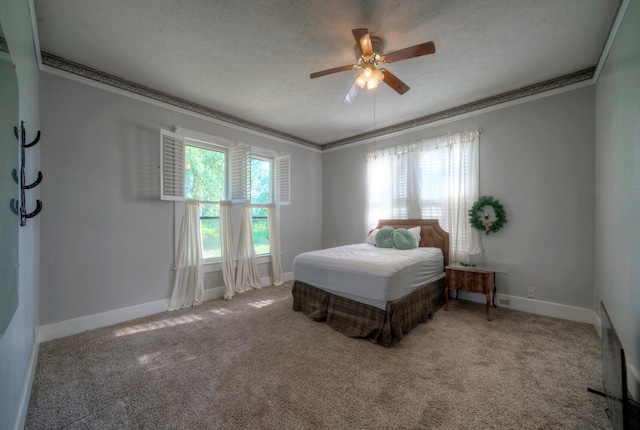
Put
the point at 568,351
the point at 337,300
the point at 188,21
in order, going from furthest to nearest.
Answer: the point at 337,300, the point at 568,351, the point at 188,21

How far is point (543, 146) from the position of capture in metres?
3.19

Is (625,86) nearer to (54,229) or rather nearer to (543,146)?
(543,146)

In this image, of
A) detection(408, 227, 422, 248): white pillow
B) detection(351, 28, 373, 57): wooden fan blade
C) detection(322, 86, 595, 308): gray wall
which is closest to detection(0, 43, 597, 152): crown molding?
detection(322, 86, 595, 308): gray wall

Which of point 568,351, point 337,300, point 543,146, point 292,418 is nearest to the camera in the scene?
point 292,418

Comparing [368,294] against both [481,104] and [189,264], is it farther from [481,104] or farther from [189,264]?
[481,104]

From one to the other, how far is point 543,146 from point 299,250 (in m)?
4.19

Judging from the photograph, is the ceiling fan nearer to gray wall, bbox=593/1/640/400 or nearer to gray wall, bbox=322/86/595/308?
gray wall, bbox=593/1/640/400

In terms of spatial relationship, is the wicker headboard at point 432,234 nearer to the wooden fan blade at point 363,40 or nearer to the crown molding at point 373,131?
Answer: the crown molding at point 373,131

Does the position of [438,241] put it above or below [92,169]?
below

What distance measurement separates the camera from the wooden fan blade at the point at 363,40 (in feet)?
6.39

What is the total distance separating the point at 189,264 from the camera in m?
3.56

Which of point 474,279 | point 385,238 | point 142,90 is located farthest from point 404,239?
point 142,90

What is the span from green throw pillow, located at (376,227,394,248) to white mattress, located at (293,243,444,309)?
62cm

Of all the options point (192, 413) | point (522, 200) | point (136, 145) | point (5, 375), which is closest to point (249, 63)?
point (136, 145)
